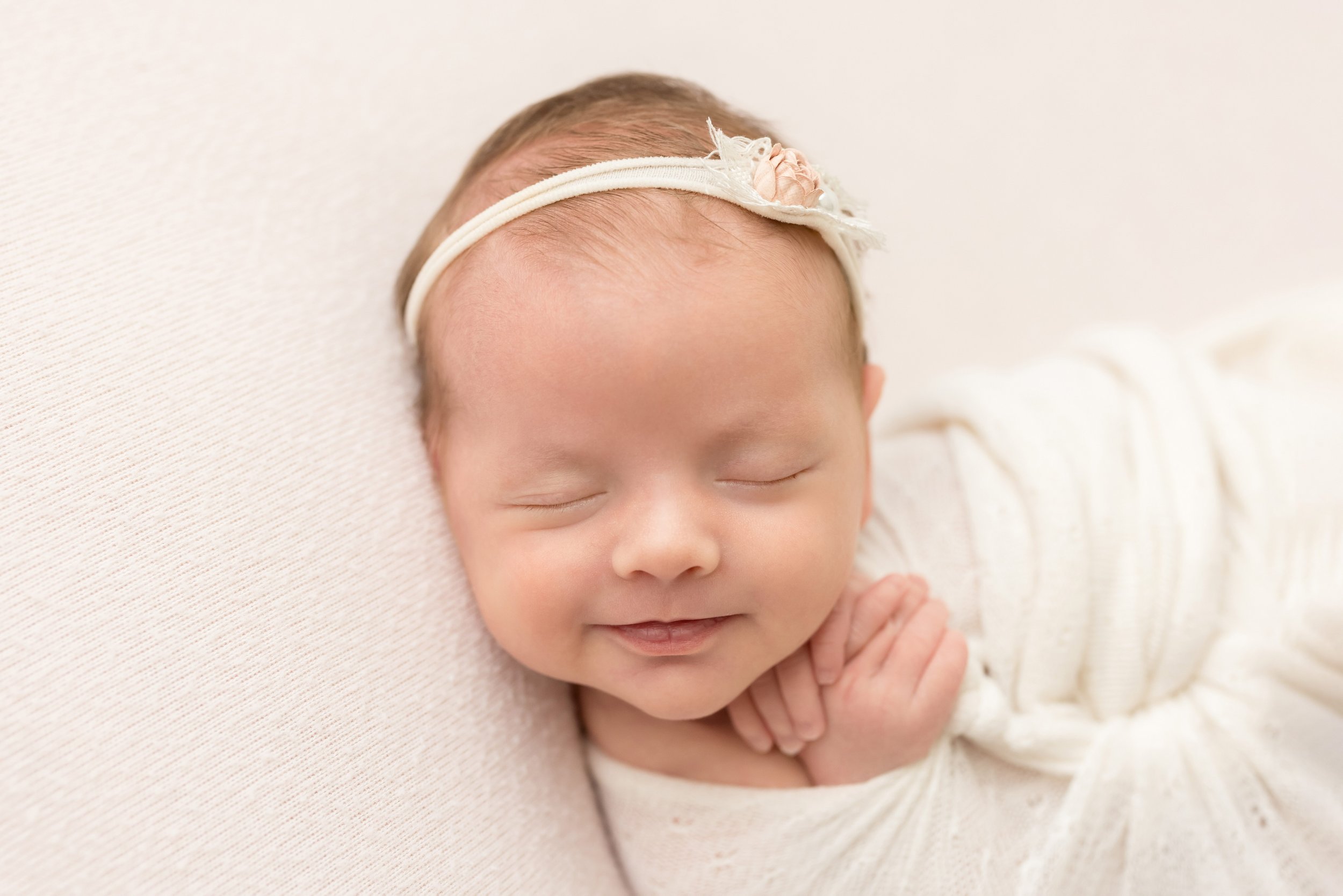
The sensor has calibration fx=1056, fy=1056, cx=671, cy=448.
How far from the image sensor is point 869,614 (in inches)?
46.4

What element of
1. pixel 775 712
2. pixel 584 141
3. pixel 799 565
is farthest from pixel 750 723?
pixel 584 141

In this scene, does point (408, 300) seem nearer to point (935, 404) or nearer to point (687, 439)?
point (687, 439)

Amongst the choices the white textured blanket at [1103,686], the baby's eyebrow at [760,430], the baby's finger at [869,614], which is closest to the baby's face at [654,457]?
the baby's eyebrow at [760,430]

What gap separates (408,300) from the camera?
3.85ft

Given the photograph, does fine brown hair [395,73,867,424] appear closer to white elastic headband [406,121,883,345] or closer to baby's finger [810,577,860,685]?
white elastic headband [406,121,883,345]

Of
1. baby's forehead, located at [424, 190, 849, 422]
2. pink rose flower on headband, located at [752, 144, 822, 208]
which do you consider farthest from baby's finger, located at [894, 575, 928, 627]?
pink rose flower on headband, located at [752, 144, 822, 208]

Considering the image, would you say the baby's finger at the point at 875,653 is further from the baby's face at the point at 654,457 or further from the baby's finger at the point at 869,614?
the baby's face at the point at 654,457

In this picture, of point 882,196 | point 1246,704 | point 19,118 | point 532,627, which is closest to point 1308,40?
point 882,196

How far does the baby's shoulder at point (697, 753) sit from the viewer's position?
3.96ft

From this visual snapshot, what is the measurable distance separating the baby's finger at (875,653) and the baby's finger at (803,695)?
0.05 m

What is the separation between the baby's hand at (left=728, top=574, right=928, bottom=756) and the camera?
117cm

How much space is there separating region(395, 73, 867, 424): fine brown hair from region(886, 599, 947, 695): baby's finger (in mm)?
301

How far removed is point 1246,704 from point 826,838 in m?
0.49

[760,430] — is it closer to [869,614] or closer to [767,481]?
[767,481]
